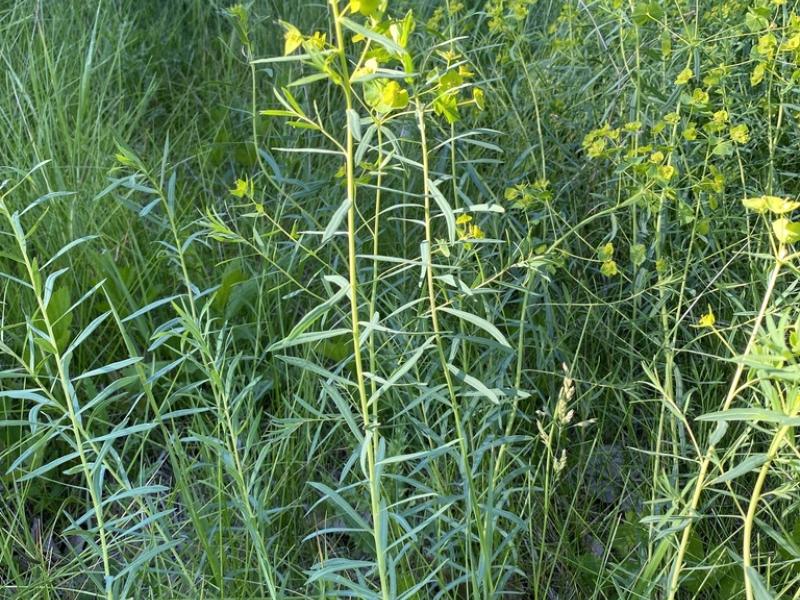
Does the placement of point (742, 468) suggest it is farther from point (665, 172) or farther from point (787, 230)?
point (665, 172)

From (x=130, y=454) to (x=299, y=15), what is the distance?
6.25ft

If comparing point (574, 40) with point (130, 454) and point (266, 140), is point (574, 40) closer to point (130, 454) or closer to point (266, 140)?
point (266, 140)

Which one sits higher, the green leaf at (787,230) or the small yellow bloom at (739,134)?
the green leaf at (787,230)

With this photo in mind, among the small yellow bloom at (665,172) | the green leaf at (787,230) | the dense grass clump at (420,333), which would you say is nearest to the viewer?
the green leaf at (787,230)

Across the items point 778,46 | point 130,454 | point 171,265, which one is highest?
point 778,46

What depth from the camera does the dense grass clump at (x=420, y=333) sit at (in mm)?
1470

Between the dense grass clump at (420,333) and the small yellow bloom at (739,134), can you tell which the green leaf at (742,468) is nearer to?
the dense grass clump at (420,333)

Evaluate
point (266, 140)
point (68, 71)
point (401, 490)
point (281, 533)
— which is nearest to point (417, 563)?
point (401, 490)

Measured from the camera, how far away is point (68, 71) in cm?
299

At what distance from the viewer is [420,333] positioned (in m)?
1.33

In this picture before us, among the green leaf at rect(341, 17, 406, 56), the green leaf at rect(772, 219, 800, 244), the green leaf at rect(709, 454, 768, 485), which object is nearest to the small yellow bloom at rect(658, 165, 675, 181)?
the green leaf at rect(772, 219, 800, 244)

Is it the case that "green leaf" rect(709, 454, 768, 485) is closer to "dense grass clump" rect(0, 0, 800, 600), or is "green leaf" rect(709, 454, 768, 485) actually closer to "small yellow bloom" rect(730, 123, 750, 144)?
"dense grass clump" rect(0, 0, 800, 600)

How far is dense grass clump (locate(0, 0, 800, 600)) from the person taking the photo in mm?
1470

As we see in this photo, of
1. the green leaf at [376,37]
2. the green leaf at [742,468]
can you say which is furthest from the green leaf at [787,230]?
the green leaf at [376,37]
